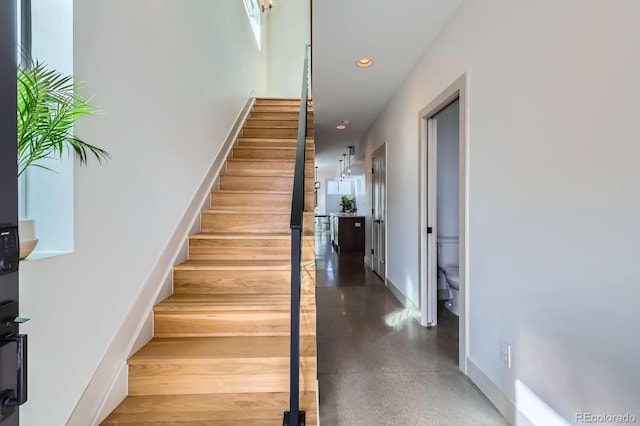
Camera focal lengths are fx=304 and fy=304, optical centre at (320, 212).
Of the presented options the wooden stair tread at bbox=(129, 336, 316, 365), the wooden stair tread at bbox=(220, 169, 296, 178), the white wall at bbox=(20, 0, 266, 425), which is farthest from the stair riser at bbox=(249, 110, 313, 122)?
the wooden stair tread at bbox=(129, 336, 316, 365)

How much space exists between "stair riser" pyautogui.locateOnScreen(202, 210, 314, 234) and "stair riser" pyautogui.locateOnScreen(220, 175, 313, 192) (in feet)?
1.55

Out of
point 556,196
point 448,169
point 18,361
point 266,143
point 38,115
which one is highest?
point 266,143

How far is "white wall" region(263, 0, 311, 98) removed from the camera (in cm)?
653

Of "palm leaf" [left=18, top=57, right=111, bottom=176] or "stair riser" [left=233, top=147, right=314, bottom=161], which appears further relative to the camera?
"stair riser" [left=233, top=147, right=314, bottom=161]

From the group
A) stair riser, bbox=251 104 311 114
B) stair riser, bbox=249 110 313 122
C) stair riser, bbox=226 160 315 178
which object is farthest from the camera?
stair riser, bbox=251 104 311 114

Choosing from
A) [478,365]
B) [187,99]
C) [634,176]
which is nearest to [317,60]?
[187,99]

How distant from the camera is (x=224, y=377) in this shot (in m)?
1.55

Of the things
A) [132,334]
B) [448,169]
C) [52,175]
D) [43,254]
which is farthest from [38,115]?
[448,169]

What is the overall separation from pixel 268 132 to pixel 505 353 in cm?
331

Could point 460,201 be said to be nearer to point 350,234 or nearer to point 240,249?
point 240,249

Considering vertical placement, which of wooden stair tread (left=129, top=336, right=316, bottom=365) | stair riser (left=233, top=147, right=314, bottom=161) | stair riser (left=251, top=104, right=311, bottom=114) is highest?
stair riser (left=251, top=104, right=311, bottom=114)

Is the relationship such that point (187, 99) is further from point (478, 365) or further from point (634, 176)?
point (478, 365)

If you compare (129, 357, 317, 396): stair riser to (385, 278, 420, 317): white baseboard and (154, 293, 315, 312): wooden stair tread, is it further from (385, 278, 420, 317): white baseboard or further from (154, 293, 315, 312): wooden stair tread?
(385, 278, 420, 317): white baseboard

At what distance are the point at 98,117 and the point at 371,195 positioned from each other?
4883 millimetres
